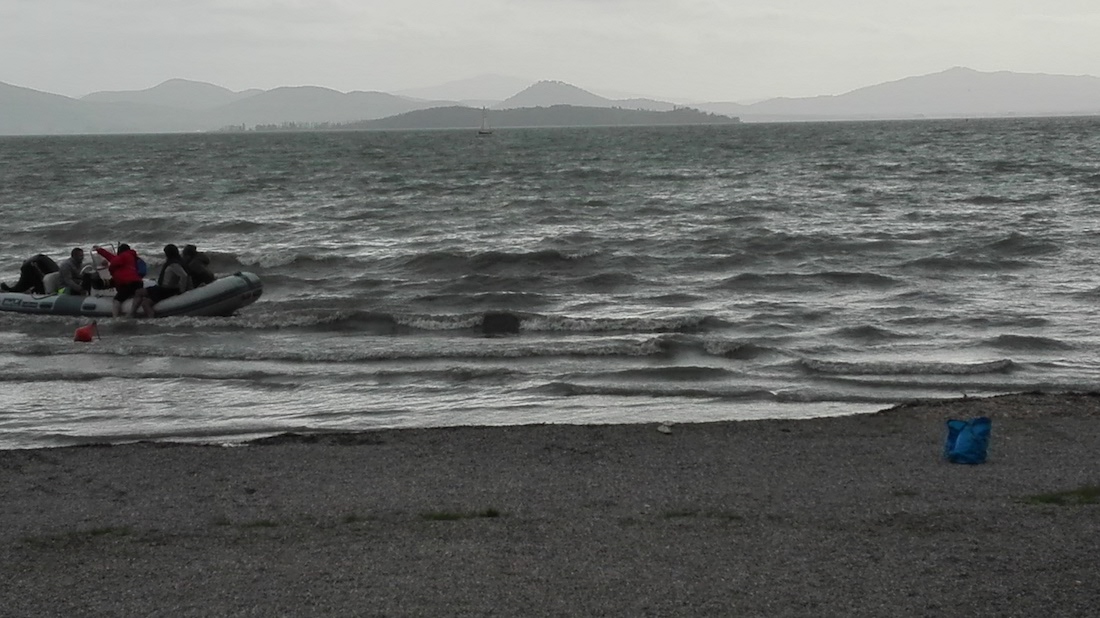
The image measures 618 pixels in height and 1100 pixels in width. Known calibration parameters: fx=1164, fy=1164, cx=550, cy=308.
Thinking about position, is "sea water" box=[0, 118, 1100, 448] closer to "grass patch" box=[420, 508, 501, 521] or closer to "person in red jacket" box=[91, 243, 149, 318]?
"person in red jacket" box=[91, 243, 149, 318]

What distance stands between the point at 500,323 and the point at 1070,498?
9380mm

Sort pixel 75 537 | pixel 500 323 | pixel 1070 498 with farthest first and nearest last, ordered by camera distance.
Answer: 1. pixel 500 323
2. pixel 1070 498
3. pixel 75 537

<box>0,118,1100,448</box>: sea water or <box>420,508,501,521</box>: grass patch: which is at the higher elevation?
<box>420,508,501,521</box>: grass patch

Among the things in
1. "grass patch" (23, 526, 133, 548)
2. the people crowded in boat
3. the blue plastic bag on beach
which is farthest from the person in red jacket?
the blue plastic bag on beach

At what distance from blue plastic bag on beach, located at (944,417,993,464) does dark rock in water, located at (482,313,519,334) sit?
765 centimetres

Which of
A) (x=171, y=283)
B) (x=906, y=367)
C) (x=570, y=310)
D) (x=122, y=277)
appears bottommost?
(x=570, y=310)

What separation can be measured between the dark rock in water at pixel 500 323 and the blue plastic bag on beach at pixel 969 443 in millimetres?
7650

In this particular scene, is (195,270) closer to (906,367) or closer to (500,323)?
(500,323)

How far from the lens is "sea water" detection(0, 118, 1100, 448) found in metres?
10.9

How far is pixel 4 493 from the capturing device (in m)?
7.52

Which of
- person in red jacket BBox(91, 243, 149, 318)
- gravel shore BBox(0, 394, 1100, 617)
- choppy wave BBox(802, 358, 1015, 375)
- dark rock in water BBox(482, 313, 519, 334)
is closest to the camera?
gravel shore BBox(0, 394, 1100, 617)

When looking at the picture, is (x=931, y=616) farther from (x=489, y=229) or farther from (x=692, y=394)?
(x=489, y=229)

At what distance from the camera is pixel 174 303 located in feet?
53.7

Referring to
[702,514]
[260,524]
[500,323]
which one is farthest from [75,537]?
[500,323]
